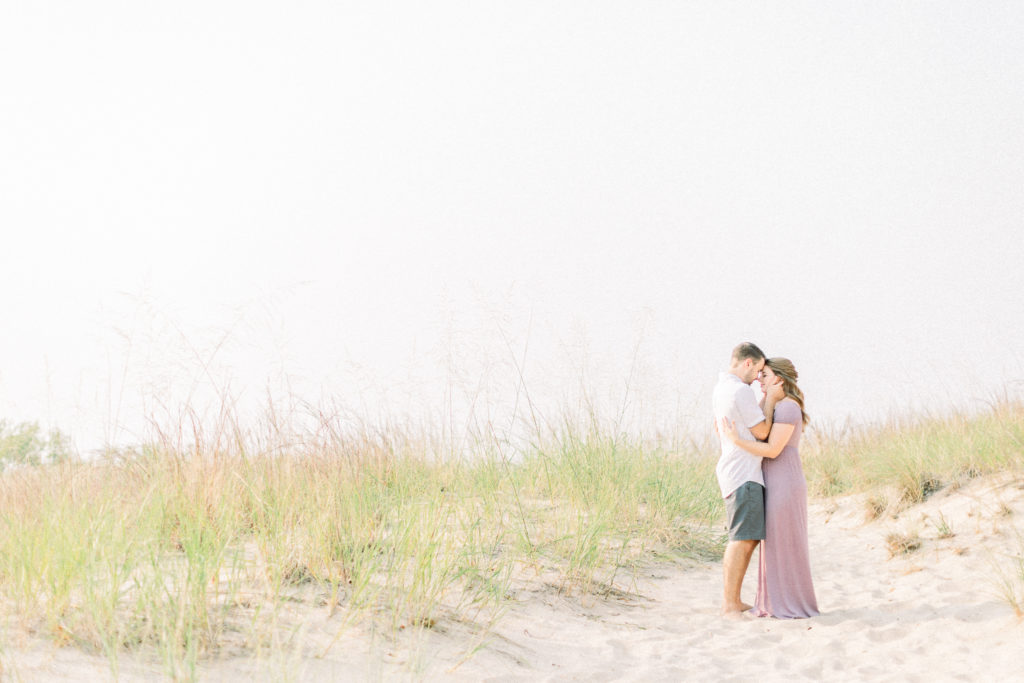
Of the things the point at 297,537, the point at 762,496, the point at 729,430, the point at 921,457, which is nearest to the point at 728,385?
the point at 729,430

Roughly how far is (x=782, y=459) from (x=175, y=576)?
3.80m

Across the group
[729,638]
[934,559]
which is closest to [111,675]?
[729,638]

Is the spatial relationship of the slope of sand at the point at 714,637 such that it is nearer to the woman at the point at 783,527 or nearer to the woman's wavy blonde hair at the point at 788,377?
the woman at the point at 783,527

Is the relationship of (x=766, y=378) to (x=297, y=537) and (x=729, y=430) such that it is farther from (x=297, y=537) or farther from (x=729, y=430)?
(x=297, y=537)

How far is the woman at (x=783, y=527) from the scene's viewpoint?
204 inches

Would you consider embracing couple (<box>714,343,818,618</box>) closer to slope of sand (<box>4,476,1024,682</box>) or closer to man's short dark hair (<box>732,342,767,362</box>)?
man's short dark hair (<box>732,342,767,362</box>)

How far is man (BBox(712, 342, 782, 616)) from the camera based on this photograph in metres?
5.15

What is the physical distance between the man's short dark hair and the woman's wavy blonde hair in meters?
0.15

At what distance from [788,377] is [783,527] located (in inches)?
39.5

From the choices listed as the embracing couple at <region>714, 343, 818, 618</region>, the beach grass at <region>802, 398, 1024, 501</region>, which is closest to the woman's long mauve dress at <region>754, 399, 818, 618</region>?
the embracing couple at <region>714, 343, 818, 618</region>

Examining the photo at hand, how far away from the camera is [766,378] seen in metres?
5.38

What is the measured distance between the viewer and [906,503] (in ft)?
25.5

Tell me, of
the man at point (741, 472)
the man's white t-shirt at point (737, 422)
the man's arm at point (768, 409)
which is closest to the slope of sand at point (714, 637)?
the man at point (741, 472)

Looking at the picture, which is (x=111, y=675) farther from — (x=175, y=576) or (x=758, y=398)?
(x=758, y=398)
